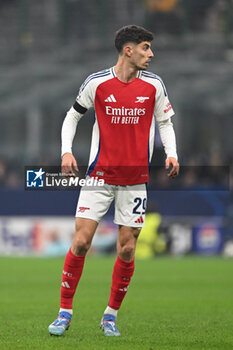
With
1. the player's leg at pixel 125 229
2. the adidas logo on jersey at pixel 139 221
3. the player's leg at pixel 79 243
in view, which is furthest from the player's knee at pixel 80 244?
the adidas logo on jersey at pixel 139 221

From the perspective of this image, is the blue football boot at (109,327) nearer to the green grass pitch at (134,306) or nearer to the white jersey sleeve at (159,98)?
the green grass pitch at (134,306)

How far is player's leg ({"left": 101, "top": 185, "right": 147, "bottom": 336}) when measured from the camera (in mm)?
6730

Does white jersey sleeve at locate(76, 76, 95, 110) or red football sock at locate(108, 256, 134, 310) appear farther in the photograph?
red football sock at locate(108, 256, 134, 310)

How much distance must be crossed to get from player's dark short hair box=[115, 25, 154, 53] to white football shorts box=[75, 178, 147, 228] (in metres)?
1.07

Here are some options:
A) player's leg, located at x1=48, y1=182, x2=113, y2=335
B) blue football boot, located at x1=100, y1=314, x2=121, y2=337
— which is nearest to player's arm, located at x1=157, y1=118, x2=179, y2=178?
player's leg, located at x1=48, y1=182, x2=113, y2=335

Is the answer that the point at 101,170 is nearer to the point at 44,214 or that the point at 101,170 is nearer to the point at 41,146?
the point at 44,214

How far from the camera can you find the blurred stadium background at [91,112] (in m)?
18.5

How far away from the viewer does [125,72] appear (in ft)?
22.2

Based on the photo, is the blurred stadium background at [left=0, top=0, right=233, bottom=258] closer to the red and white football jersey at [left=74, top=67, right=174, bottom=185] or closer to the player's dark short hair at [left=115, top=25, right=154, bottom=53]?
the red and white football jersey at [left=74, top=67, right=174, bottom=185]

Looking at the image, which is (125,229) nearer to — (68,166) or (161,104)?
(68,166)

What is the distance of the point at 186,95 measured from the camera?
20344 mm

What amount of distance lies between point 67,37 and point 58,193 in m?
4.74

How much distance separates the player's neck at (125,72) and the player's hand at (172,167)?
69cm

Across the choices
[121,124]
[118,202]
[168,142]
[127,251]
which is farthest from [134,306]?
[121,124]
